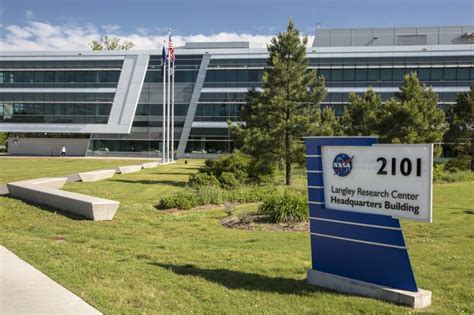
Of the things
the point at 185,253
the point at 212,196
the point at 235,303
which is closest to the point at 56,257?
the point at 185,253

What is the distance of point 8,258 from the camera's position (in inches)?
298

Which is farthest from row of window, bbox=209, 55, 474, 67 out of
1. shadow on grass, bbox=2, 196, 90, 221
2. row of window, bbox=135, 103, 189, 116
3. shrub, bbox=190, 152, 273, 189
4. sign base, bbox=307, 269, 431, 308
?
sign base, bbox=307, 269, 431, 308

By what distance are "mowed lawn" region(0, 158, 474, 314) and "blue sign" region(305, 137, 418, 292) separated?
0.39 m

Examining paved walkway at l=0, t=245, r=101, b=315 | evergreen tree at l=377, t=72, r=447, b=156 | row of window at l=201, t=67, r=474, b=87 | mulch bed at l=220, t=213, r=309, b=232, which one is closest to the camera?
paved walkway at l=0, t=245, r=101, b=315

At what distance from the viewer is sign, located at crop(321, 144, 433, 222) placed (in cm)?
555

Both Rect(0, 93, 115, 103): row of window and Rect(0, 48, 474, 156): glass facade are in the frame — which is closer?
Rect(0, 48, 474, 156): glass facade

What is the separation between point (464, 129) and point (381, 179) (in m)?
38.0

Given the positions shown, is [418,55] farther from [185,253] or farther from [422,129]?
[185,253]

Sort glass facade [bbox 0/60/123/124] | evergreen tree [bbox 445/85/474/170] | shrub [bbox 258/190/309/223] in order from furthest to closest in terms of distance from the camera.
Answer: glass facade [bbox 0/60/123/124], evergreen tree [bbox 445/85/474/170], shrub [bbox 258/190/309/223]

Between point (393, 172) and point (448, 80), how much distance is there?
206 feet

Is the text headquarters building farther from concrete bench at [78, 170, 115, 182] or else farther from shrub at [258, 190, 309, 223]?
shrub at [258, 190, 309, 223]

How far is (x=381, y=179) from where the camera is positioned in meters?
5.95

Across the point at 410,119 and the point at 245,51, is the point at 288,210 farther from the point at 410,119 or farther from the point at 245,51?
the point at 245,51

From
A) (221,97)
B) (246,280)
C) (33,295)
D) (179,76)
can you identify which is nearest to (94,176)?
(246,280)
